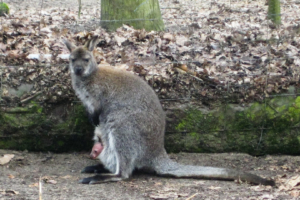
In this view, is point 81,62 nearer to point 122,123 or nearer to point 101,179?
point 122,123

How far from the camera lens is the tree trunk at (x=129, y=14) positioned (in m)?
7.73

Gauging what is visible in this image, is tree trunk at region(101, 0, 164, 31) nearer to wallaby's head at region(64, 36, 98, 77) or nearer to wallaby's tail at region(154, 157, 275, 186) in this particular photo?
wallaby's head at region(64, 36, 98, 77)

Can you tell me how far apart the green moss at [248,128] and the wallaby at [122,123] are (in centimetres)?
72

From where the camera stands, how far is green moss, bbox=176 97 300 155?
18.0 ft

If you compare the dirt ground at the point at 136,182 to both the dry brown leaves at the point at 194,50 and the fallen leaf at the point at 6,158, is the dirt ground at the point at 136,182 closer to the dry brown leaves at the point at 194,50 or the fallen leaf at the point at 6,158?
the fallen leaf at the point at 6,158

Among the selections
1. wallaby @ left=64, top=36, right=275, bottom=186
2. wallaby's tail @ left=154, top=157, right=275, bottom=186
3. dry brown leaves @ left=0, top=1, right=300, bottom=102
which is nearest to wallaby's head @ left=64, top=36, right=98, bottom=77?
wallaby @ left=64, top=36, right=275, bottom=186

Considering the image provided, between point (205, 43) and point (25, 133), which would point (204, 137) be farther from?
point (25, 133)

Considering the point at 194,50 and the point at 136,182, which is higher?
the point at 194,50

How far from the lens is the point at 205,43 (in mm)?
7086

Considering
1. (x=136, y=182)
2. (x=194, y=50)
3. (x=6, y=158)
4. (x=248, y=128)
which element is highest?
(x=194, y=50)

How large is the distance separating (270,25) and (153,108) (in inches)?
170

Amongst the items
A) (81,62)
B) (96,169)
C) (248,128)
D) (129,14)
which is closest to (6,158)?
(96,169)

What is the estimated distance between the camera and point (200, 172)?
4.78 metres

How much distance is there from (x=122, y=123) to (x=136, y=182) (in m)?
0.73
